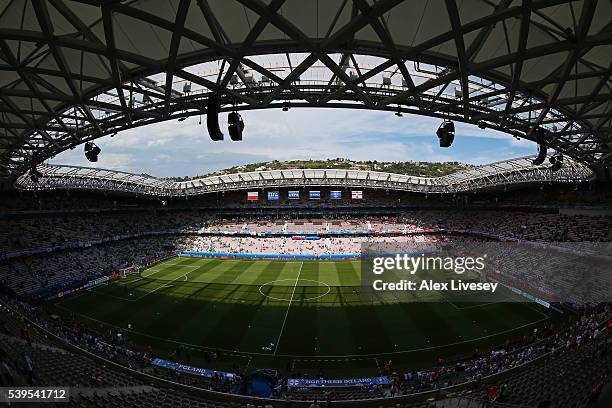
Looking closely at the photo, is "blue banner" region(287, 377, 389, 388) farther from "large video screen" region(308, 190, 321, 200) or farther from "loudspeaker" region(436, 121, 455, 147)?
"large video screen" region(308, 190, 321, 200)

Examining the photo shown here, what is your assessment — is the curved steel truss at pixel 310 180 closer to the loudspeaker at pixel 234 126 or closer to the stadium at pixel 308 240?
the stadium at pixel 308 240

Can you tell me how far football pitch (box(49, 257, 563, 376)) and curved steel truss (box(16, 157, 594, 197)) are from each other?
63.5 feet

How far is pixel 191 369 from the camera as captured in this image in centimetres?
1869

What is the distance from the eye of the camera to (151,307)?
29016 millimetres

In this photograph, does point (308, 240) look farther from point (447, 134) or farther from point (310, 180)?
point (447, 134)

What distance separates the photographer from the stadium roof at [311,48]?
7.63m

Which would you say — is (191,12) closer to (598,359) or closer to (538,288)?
(598,359)

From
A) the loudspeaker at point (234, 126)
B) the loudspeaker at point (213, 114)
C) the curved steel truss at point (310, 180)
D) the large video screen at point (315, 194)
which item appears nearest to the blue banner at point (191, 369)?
the loudspeaker at point (234, 126)

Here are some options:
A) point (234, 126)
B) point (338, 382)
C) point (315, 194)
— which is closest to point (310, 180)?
point (315, 194)

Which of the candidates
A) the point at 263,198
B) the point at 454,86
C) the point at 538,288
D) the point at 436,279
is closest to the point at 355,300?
the point at 436,279

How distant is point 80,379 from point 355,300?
2059 centimetres

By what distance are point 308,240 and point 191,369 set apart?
131 ft

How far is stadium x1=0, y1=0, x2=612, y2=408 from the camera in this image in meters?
9.22

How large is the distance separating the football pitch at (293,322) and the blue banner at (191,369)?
873 millimetres
